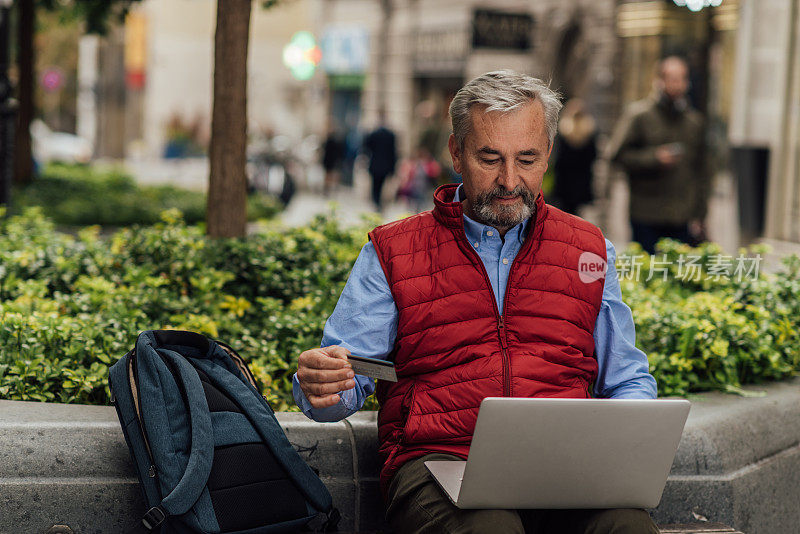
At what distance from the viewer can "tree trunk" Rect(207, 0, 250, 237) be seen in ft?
18.6

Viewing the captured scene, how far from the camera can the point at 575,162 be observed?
12.9 m

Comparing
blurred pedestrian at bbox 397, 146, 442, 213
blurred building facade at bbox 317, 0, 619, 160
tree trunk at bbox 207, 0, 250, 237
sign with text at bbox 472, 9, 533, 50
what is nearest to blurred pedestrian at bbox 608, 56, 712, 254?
tree trunk at bbox 207, 0, 250, 237

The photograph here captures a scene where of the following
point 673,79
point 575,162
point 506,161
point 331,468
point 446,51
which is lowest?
point 331,468

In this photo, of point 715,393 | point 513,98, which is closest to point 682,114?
point 715,393

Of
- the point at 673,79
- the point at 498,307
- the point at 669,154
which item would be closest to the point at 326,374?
the point at 498,307

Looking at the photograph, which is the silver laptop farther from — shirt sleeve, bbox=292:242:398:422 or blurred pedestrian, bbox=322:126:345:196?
blurred pedestrian, bbox=322:126:345:196

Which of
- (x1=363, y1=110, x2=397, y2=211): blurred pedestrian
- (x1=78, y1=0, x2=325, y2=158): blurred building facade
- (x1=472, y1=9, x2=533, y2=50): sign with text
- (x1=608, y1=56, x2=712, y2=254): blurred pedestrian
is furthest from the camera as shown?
(x1=78, y1=0, x2=325, y2=158): blurred building facade

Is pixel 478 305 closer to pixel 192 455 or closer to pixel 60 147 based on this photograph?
pixel 192 455

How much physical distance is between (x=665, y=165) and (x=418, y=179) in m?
11.2

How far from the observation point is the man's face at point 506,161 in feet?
9.87

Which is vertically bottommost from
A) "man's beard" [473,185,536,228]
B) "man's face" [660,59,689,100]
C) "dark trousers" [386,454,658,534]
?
"dark trousers" [386,454,658,534]

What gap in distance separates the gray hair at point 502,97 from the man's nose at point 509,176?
0.47 feet

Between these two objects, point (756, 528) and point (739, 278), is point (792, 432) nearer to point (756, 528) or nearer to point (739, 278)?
point (756, 528)

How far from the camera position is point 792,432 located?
4281 millimetres
